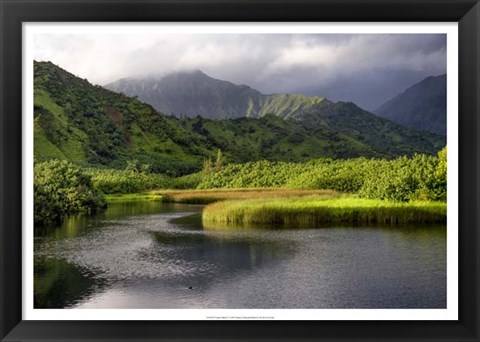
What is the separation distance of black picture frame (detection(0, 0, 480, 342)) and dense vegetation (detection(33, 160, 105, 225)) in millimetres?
310

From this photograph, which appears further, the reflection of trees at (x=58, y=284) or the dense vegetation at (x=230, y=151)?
the dense vegetation at (x=230, y=151)

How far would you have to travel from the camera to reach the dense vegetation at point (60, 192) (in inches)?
202

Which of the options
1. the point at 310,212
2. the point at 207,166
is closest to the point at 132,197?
the point at 207,166

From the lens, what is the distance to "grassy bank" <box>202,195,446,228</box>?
18.4 ft

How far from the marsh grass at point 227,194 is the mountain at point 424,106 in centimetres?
110

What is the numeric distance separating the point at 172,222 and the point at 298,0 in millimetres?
2594

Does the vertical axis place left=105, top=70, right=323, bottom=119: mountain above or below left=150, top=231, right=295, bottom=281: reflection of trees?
above

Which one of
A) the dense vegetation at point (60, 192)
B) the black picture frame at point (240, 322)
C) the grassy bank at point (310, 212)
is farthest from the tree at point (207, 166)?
the black picture frame at point (240, 322)

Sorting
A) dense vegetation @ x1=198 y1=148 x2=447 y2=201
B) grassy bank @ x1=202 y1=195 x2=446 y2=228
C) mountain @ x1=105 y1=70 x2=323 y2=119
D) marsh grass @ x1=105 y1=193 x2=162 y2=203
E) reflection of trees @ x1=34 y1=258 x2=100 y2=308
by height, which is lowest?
reflection of trees @ x1=34 y1=258 x2=100 y2=308

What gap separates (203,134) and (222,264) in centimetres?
142

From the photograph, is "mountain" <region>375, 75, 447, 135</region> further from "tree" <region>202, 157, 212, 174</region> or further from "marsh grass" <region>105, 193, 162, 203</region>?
"marsh grass" <region>105, 193, 162, 203</region>

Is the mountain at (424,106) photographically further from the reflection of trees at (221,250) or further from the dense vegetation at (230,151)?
the reflection of trees at (221,250)

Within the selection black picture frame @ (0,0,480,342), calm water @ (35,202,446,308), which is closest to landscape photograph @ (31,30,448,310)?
calm water @ (35,202,446,308)

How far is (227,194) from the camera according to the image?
556 cm
